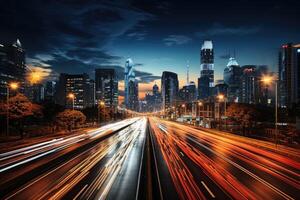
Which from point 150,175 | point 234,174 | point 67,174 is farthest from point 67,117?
point 234,174

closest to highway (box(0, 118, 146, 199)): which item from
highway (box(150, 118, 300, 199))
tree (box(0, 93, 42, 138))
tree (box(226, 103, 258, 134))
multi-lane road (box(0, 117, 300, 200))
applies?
multi-lane road (box(0, 117, 300, 200))

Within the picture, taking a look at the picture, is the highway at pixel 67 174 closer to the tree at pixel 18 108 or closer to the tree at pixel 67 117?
the tree at pixel 18 108

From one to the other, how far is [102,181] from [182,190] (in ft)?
20.2

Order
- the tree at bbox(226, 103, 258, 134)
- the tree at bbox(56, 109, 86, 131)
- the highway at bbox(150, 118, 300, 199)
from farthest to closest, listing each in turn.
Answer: the tree at bbox(56, 109, 86, 131) → the tree at bbox(226, 103, 258, 134) → the highway at bbox(150, 118, 300, 199)

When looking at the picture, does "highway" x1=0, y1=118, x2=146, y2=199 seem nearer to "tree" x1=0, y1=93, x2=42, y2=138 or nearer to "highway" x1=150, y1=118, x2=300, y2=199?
"highway" x1=150, y1=118, x2=300, y2=199

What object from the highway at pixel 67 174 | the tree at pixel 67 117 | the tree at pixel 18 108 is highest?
the tree at pixel 18 108

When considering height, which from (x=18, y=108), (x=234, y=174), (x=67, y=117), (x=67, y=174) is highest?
(x=18, y=108)

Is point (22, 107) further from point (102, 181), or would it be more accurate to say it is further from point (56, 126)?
point (102, 181)

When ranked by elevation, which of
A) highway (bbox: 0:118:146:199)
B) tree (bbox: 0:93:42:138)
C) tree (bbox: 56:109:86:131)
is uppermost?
tree (bbox: 0:93:42:138)

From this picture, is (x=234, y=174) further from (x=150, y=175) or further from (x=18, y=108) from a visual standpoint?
(x=18, y=108)

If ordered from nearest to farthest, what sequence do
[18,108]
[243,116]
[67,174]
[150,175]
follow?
[150,175] < [67,174] < [18,108] < [243,116]

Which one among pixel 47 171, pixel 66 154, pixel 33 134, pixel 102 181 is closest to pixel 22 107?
pixel 33 134

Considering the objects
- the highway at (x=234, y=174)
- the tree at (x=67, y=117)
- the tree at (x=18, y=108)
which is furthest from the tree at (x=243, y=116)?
the tree at (x=18, y=108)

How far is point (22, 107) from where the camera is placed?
55281 millimetres
